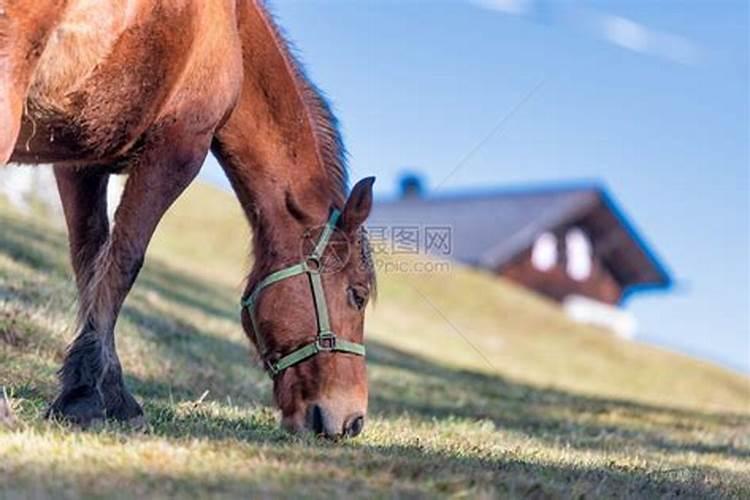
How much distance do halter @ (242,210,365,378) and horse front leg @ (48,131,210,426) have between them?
71 centimetres

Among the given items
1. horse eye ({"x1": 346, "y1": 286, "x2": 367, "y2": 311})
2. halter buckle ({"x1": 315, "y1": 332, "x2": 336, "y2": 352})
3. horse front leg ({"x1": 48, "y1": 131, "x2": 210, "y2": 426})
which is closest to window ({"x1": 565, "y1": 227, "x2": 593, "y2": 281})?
horse eye ({"x1": 346, "y1": 286, "x2": 367, "y2": 311})

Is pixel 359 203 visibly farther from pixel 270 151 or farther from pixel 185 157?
pixel 185 157

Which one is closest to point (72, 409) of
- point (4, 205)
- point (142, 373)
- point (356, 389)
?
point (356, 389)

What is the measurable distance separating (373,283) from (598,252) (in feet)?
117

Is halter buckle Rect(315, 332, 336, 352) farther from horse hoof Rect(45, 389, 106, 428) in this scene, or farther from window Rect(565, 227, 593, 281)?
window Rect(565, 227, 593, 281)

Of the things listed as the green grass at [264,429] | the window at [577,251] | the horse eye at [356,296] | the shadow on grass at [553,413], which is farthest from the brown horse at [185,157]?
the window at [577,251]

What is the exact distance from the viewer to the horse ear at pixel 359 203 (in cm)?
625

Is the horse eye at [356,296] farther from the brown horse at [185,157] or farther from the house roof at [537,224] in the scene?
the house roof at [537,224]

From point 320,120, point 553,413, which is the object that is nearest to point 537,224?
point 553,413

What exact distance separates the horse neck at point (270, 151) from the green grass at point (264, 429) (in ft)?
1.35

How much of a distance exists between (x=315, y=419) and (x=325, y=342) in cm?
38

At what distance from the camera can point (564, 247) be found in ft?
135

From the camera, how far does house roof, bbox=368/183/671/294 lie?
38.8m

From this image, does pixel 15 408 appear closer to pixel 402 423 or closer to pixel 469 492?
pixel 469 492
